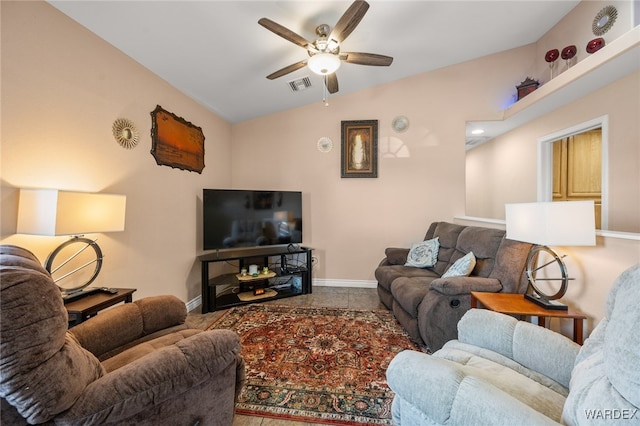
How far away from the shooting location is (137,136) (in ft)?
7.18

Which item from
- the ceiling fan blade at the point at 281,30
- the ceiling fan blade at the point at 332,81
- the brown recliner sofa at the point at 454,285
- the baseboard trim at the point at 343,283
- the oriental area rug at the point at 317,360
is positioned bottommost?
the oriental area rug at the point at 317,360

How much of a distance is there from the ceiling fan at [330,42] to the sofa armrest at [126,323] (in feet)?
6.35

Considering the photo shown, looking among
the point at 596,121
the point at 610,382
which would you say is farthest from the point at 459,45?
the point at 610,382

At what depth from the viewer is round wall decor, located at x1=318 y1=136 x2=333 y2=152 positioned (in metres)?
3.67

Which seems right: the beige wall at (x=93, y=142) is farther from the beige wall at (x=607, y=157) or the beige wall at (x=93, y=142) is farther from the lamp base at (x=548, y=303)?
the beige wall at (x=607, y=157)

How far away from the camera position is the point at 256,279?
3.05 meters

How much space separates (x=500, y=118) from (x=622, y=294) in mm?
3438

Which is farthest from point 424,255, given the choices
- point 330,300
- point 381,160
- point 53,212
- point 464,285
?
point 53,212

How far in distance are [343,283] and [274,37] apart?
3.08 metres

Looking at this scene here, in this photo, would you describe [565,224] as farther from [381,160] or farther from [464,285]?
[381,160]

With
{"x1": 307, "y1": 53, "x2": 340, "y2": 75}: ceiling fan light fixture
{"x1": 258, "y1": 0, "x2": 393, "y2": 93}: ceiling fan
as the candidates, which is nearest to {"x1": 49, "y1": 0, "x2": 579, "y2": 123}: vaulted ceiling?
{"x1": 258, "y1": 0, "x2": 393, "y2": 93}: ceiling fan

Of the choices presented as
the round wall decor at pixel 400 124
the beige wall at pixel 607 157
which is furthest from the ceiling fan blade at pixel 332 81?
the beige wall at pixel 607 157

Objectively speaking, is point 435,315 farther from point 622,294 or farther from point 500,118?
point 500,118

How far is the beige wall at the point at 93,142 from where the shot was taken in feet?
4.63
